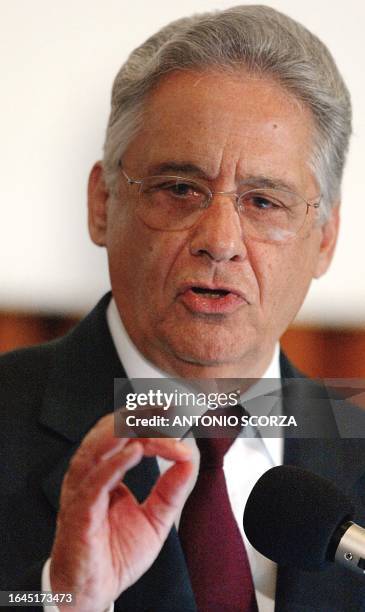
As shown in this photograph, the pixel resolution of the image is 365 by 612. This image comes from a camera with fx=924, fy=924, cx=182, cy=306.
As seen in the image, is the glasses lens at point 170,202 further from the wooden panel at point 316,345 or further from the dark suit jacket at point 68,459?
the wooden panel at point 316,345

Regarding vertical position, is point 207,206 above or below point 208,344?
above

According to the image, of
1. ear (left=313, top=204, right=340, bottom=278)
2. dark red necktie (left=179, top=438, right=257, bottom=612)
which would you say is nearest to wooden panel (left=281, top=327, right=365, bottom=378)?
ear (left=313, top=204, right=340, bottom=278)

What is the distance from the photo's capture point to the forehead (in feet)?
4.10

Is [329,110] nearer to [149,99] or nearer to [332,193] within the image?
[332,193]

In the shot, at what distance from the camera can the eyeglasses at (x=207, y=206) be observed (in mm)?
1263

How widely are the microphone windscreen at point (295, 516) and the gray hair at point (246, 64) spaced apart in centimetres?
55

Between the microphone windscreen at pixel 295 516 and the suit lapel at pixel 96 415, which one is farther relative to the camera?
the suit lapel at pixel 96 415

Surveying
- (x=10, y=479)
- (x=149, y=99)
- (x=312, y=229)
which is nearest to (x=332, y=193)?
(x=312, y=229)

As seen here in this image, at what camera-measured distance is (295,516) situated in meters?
0.91

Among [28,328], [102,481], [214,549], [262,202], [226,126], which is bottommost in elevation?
[214,549]

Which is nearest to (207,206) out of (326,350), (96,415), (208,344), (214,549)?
(208,344)

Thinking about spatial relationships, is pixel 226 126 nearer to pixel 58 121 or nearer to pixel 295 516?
pixel 58 121

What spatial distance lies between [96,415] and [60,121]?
545 millimetres

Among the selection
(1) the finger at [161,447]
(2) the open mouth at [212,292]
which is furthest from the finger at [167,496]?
(2) the open mouth at [212,292]
